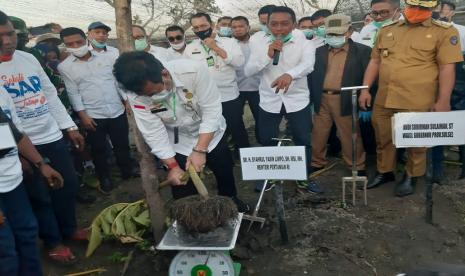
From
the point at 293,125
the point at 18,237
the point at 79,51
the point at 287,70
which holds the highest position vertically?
the point at 79,51

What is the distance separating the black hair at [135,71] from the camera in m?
2.52

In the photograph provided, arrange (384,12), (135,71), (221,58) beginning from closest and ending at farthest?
(135,71) < (221,58) < (384,12)

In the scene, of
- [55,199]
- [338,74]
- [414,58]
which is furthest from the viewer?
[338,74]

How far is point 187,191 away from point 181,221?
28.3 inches

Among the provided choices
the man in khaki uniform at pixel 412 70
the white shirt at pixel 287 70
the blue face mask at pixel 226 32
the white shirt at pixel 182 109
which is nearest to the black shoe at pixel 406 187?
the man in khaki uniform at pixel 412 70

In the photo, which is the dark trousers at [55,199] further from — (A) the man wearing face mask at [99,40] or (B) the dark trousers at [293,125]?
(B) the dark trousers at [293,125]

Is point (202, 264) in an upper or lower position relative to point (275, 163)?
lower

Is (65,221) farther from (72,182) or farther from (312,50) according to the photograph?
(312,50)

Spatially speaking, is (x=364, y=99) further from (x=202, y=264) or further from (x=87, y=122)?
(x=87, y=122)

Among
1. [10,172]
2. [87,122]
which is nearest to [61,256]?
[10,172]

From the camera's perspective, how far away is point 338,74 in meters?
4.52

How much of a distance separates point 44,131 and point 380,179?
11.2 feet

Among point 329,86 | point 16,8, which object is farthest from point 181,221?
point 16,8

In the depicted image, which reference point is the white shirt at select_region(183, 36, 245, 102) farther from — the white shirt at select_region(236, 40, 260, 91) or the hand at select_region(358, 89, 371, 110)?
the hand at select_region(358, 89, 371, 110)
